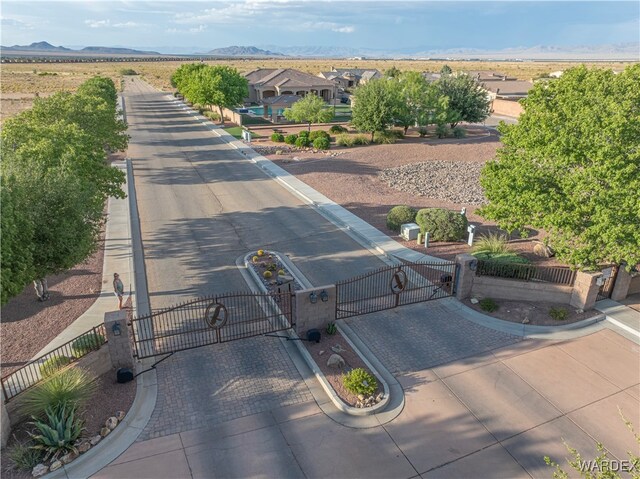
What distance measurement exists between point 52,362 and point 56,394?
4.89ft

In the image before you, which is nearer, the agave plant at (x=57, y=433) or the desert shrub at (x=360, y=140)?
the agave plant at (x=57, y=433)

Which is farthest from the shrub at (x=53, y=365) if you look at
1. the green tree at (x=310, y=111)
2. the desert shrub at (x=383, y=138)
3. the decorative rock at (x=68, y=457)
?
the green tree at (x=310, y=111)

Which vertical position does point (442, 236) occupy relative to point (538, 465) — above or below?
above

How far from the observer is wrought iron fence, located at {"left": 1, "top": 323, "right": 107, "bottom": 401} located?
38.6 feet

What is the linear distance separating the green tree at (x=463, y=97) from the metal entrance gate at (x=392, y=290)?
39.0 metres

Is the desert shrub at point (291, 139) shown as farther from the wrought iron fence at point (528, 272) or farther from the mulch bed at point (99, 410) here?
the mulch bed at point (99, 410)

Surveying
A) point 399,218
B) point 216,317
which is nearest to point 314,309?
point 216,317

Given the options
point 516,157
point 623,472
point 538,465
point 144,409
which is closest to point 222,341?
point 144,409

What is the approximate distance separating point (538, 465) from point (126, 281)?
16076 mm

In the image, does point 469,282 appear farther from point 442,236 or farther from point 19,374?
point 19,374

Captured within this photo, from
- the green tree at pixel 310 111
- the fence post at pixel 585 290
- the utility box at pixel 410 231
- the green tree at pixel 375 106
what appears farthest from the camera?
the green tree at pixel 310 111

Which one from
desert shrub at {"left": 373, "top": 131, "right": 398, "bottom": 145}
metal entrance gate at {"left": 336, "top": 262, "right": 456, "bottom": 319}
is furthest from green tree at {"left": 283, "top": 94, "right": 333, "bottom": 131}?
metal entrance gate at {"left": 336, "top": 262, "right": 456, "bottom": 319}

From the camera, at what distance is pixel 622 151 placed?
50.5 feet

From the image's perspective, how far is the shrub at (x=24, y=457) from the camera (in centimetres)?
1009
